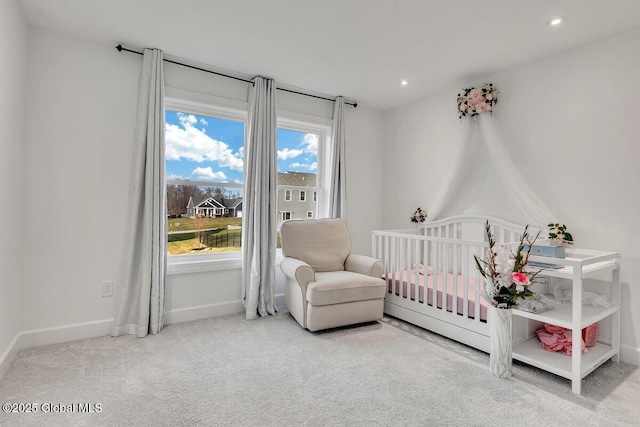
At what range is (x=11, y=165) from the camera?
7.05 ft

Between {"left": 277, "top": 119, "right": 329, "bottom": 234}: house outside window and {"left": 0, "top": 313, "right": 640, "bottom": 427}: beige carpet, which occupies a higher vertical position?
{"left": 277, "top": 119, "right": 329, "bottom": 234}: house outside window

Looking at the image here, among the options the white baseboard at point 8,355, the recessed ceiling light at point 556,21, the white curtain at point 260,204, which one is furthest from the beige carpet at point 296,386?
the recessed ceiling light at point 556,21

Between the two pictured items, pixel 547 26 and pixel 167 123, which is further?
pixel 167 123

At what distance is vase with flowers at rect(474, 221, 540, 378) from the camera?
6.61 feet

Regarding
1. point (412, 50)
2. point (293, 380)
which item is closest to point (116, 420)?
point (293, 380)

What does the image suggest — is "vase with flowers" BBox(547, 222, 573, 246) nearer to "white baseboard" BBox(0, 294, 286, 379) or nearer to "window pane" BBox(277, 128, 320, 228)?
"window pane" BBox(277, 128, 320, 228)

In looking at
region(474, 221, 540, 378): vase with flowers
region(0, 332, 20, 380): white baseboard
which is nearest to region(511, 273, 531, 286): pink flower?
region(474, 221, 540, 378): vase with flowers

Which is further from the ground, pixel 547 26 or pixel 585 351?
pixel 547 26

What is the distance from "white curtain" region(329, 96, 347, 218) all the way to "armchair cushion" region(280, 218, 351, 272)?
36cm

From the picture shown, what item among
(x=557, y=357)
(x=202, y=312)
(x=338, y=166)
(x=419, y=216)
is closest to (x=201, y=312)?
(x=202, y=312)

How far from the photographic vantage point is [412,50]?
275 cm

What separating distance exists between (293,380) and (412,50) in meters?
2.71

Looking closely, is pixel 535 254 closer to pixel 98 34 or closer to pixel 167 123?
pixel 167 123

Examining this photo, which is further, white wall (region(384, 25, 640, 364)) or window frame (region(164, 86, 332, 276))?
window frame (region(164, 86, 332, 276))
